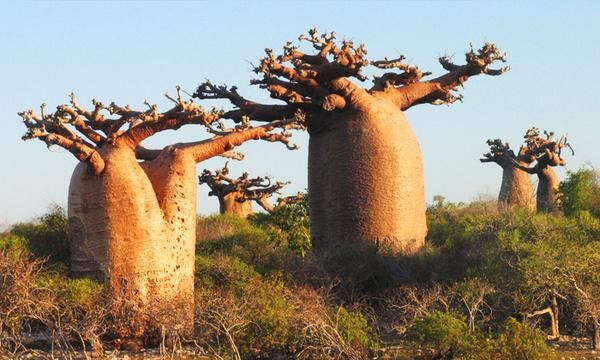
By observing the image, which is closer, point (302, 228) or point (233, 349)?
point (233, 349)

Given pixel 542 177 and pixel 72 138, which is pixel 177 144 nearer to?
pixel 72 138

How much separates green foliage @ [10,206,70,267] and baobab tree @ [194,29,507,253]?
3653 millimetres

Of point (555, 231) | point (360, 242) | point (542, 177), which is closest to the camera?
point (555, 231)

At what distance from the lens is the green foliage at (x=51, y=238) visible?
13.2 meters

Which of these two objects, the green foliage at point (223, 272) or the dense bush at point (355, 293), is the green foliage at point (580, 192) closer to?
the dense bush at point (355, 293)

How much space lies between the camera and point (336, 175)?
15648 mm

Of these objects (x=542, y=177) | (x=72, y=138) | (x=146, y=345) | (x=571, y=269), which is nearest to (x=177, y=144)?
(x=72, y=138)

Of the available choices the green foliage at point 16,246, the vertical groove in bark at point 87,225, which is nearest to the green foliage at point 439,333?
the vertical groove in bark at point 87,225

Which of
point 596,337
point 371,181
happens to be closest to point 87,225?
point 371,181

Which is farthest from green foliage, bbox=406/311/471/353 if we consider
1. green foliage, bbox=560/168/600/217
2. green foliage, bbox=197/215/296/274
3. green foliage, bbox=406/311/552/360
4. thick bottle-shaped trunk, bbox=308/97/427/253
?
green foliage, bbox=560/168/600/217

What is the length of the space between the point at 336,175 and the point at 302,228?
245cm

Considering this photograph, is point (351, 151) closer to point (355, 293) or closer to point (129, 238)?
point (355, 293)

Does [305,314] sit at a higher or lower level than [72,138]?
lower

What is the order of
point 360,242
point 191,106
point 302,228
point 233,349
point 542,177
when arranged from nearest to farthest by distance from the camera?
1. point 233,349
2. point 191,106
3. point 360,242
4. point 302,228
5. point 542,177
